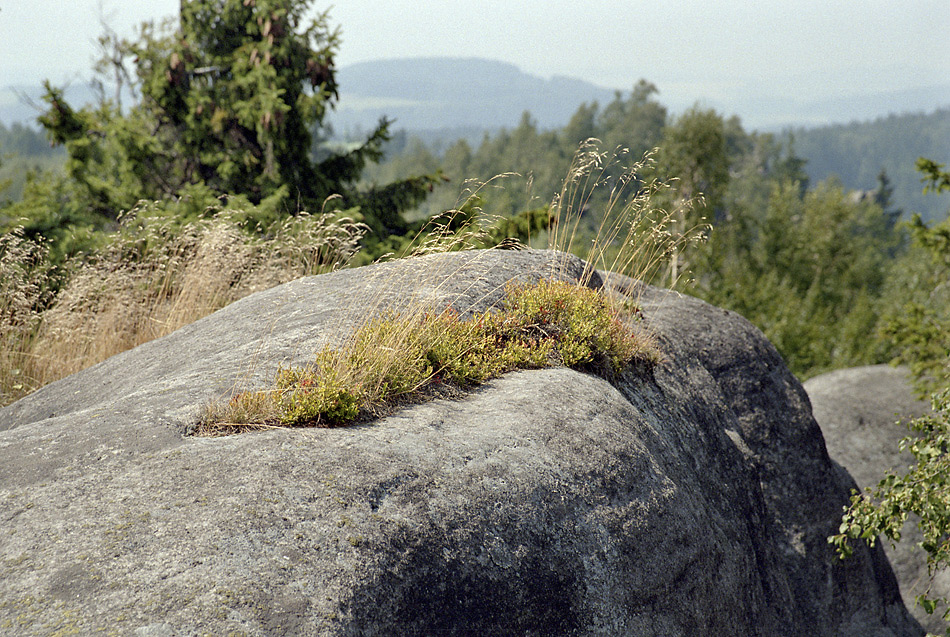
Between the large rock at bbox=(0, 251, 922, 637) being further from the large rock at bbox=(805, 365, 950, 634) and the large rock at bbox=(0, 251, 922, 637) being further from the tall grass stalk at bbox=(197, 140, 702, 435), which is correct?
the large rock at bbox=(805, 365, 950, 634)

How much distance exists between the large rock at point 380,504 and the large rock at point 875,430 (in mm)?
6443

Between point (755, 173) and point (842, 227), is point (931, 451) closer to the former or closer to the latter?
point (842, 227)

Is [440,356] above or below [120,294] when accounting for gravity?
above

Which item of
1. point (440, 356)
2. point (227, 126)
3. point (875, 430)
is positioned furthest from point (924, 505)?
point (227, 126)

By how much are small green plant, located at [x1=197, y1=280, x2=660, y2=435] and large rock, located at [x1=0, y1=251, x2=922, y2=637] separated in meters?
0.19

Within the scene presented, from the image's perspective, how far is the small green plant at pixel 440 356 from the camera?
415cm

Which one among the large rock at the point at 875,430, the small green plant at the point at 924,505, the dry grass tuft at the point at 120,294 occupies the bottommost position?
the large rock at the point at 875,430

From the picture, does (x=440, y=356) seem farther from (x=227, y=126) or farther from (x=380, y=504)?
(x=227, y=126)

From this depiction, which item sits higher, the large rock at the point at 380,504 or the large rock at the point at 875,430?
the large rock at the point at 380,504

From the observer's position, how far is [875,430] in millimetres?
13180

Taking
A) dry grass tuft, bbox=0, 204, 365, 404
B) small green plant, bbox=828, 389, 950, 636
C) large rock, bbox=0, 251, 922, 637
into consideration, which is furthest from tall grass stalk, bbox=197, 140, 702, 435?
dry grass tuft, bbox=0, 204, 365, 404

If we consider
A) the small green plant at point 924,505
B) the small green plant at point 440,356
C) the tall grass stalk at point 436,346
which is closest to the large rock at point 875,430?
the small green plant at point 924,505

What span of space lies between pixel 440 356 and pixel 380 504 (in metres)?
1.54

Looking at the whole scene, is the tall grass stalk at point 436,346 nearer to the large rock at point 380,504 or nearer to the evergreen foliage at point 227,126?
the large rock at point 380,504
